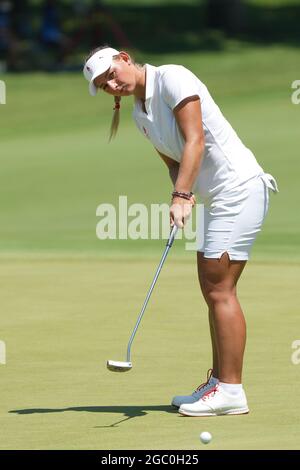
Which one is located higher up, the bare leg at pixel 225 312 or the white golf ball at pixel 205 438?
the bare leg at pixel 225 312

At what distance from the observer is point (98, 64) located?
7.19m

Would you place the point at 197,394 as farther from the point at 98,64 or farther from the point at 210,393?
the point at 98,64

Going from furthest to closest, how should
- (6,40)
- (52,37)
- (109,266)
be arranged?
(52,37)
(6,40)
(109,266)

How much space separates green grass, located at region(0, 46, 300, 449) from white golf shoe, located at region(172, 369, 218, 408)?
0.29 feet

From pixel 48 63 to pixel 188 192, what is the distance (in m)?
27.7

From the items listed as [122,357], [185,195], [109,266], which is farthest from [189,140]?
[109,266]

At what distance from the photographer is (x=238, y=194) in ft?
23.8

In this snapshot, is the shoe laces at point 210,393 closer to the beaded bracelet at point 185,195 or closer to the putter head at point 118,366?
the putter head at point 118,366

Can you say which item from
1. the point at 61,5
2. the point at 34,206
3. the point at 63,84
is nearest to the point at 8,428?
the point at 34,206

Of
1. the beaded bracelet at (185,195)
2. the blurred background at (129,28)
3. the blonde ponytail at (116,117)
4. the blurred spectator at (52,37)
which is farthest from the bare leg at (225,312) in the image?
the blurred spectator at (52,37)

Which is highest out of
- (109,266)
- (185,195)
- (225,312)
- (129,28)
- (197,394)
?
(129,28)

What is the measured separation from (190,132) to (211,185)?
391 mm

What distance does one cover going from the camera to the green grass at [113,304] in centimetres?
696
